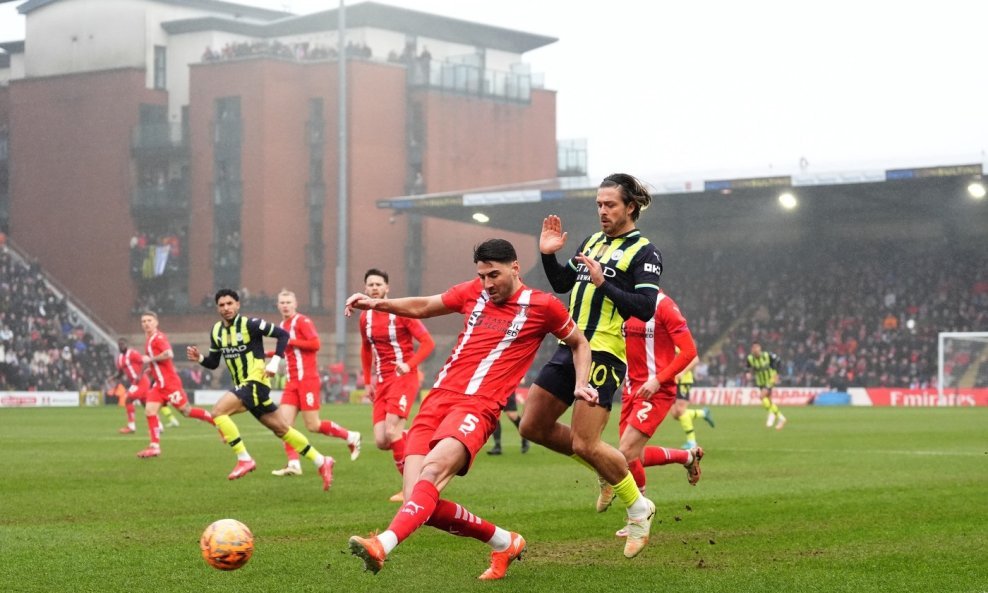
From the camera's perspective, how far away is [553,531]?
33.8 ft

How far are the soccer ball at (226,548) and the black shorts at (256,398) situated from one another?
742 centimetres

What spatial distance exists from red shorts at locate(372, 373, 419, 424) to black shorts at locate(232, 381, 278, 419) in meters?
1.39

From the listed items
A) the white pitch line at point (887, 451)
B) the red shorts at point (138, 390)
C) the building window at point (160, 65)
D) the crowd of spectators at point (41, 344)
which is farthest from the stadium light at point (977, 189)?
the building window at point (160, 65)

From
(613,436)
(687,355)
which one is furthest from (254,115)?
(687,355)

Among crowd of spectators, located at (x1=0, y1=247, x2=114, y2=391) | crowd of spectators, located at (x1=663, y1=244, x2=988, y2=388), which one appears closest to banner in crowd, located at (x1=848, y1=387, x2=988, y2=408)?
crowd of spectators, located at (x1=663, y1=244, x2=988, y2=388)

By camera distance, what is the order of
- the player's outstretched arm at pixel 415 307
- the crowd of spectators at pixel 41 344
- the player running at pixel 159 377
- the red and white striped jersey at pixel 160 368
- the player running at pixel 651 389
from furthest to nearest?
the crowd of spectators at pixel 41 344, the red and white striped jersey at pixel 160 368, the player running at pixel 159 377, the player running at pixel 651 389, the player's outstretched arm at pixel 415 307

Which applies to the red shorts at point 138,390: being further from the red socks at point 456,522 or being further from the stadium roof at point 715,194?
the stadium roof at point 715,194

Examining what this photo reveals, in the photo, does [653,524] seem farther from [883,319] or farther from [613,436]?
[883,319]

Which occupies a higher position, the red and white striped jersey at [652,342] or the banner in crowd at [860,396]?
the red and white striped jersey at [652,342]

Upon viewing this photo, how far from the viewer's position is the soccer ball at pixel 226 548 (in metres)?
7.38

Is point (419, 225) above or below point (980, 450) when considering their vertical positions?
above

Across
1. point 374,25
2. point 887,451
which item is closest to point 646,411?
point 887,451

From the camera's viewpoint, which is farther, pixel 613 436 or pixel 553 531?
pixel 613 436

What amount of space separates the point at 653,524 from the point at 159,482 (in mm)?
6728
